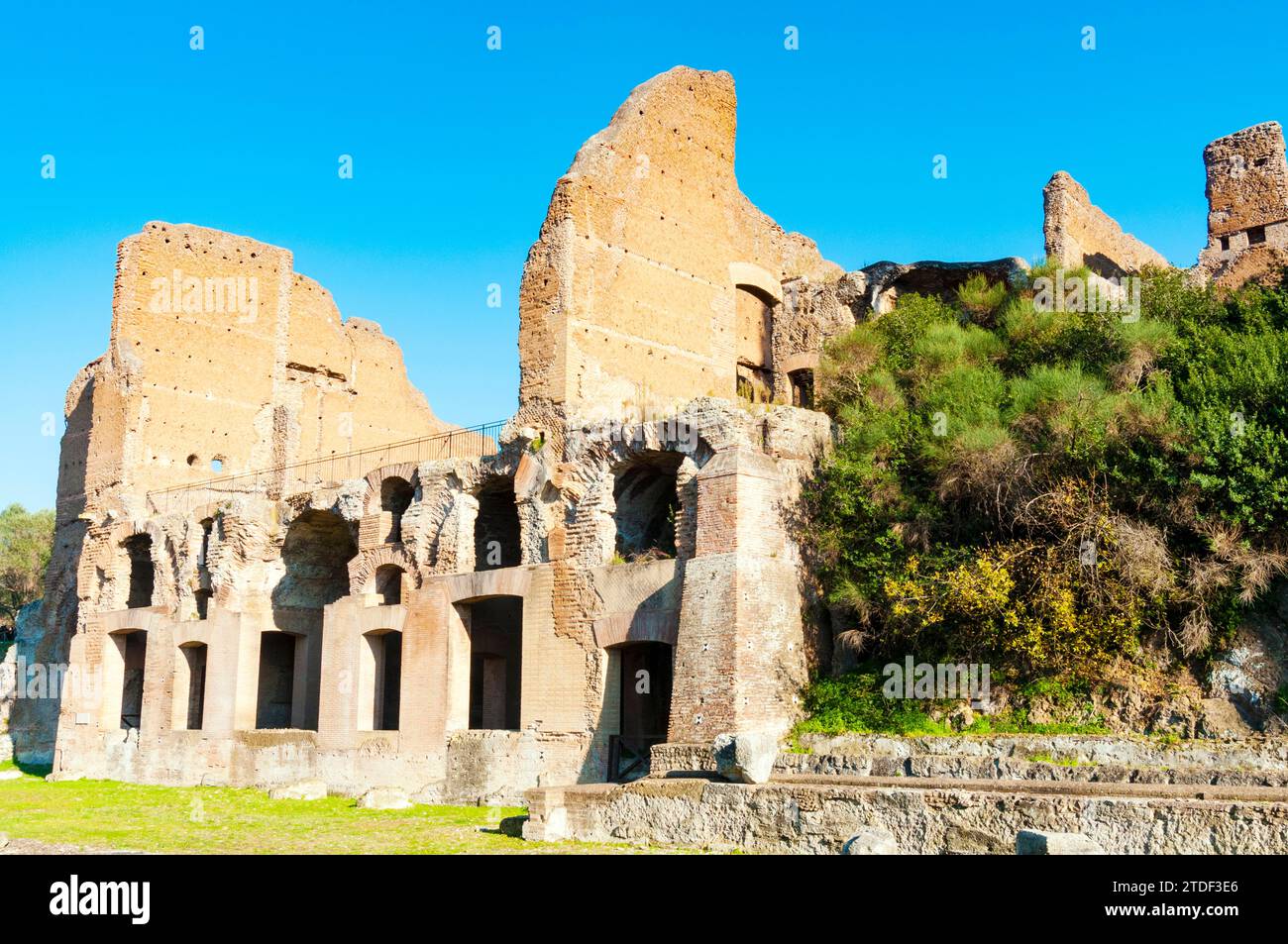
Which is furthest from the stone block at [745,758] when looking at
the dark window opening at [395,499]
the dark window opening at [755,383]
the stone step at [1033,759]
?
the dark window opening at [755,383]

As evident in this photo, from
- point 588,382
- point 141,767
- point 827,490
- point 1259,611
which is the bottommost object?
point 141,767

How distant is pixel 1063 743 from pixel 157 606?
18474 mm

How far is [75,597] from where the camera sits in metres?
30.0

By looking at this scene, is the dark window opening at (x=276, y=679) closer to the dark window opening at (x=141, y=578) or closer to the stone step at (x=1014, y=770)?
the dark window opening at (x=141, y=578)

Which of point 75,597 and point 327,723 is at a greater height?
point 75,597

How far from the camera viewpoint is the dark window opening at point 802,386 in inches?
912

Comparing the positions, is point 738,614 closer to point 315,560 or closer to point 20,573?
point 315,560

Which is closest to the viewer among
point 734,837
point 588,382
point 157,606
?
point 734,837

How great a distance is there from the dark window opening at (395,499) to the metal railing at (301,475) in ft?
5.65

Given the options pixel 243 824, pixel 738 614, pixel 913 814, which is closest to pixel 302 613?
pixel 243 824

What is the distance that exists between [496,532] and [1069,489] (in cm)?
992

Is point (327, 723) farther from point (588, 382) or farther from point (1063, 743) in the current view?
point (1063, 743)

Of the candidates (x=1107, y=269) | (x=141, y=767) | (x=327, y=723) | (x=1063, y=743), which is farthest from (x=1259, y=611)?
(x=141, y=767)

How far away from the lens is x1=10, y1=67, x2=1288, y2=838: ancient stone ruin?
1623cm
